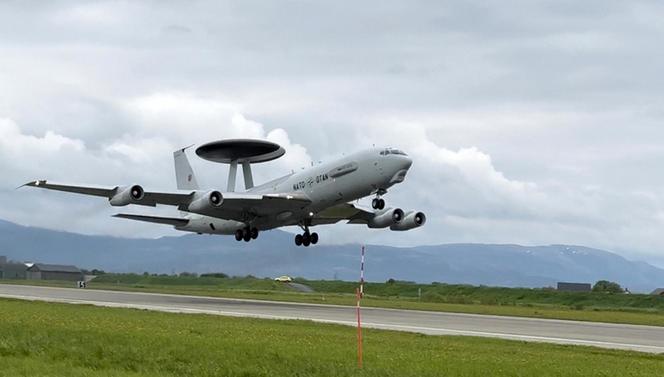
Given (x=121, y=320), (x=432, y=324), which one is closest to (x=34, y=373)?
(x=121, y=320)

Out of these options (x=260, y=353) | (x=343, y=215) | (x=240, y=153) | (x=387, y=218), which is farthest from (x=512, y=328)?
(x=240, y=153)

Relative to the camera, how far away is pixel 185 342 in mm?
26094

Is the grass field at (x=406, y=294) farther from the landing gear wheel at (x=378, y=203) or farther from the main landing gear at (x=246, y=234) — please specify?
the landing gear wheel at (x=378, y=203)

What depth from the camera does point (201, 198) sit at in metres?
60.5

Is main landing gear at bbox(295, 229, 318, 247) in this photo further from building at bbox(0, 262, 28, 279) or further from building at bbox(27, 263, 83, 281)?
building at bbox(27, 263, 83, 281)

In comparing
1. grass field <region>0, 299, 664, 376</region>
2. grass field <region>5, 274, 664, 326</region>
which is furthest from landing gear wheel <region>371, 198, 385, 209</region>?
grass field <region>0, 299, 664, 376</region>

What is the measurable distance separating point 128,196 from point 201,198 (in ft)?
15.7

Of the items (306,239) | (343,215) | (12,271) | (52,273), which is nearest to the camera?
(306,239)

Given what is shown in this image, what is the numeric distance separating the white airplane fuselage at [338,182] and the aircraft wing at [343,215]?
1.96 meters

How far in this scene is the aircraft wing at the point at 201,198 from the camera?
59125 mm

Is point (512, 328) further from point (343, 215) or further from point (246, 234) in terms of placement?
point (343, 215)

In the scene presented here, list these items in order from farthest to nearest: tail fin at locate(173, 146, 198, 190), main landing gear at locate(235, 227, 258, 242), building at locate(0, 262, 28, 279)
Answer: building at locate(0, 262, 28, 279) → tail fin at locate(173, 146, 198, 190) → main landing gear at locate(235, 227, 258, 242)

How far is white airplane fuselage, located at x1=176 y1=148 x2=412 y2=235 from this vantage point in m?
56.0

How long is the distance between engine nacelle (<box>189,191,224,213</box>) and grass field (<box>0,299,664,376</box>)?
82.8 feet
